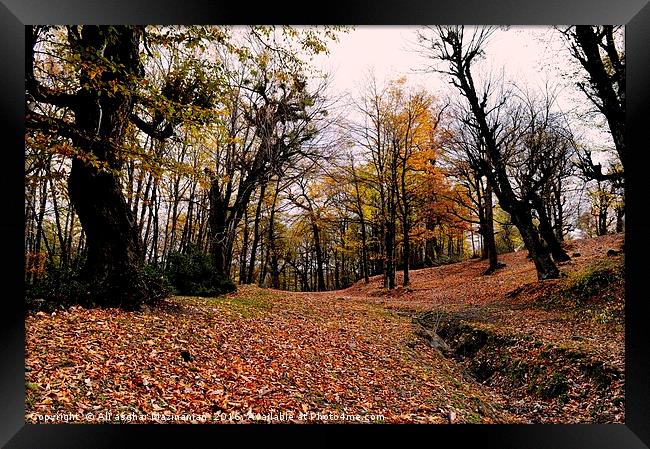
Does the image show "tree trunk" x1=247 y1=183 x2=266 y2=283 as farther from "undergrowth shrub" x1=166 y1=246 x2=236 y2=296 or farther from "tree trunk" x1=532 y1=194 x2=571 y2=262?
"tree trunk" x1=532 y1=194 x2=571 y2=262

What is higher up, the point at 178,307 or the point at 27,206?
the point at 27,206

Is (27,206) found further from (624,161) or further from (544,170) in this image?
(624,161)

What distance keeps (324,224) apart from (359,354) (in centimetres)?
131

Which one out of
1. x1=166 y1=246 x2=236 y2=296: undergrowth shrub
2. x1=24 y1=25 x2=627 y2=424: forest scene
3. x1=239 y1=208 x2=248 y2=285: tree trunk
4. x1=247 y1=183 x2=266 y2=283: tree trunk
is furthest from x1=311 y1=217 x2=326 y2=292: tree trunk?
x1=166 y1=246 x2=236 y2=296: undergrowth shrub

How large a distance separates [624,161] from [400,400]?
2727mm

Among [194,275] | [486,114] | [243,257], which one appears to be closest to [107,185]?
[194,275]

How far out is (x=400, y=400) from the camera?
2.79 meters

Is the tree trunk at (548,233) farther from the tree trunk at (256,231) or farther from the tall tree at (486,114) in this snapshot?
the tree trunk at (256,231)

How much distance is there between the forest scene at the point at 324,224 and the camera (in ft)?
9.08
